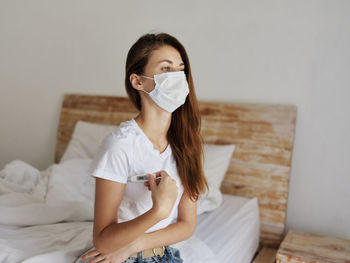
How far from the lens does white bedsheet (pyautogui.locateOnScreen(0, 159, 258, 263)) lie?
127cm

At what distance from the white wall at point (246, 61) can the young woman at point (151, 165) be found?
98cm

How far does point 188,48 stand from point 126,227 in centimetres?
160

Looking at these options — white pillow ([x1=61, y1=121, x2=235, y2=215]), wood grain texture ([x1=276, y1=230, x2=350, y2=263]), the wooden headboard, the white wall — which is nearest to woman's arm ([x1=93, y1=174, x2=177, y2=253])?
white pillow ([x1=61, y1=121, x2=235, y2=215])

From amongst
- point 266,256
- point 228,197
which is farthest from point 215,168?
point 266,256

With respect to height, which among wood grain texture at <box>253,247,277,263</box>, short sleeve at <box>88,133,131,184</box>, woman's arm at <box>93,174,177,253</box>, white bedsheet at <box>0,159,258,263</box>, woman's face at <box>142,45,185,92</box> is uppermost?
woman's face at <box>142,45,185,92</box>

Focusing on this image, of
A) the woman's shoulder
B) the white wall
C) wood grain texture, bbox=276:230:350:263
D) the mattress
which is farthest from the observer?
the white wall

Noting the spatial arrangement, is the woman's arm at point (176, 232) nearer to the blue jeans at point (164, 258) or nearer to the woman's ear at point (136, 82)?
the blue jeans at point (164, 258)

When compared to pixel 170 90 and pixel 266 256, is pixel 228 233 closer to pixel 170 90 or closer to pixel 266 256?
pixel 266 256

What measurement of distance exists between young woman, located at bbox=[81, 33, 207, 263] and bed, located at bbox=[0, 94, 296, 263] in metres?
0.27

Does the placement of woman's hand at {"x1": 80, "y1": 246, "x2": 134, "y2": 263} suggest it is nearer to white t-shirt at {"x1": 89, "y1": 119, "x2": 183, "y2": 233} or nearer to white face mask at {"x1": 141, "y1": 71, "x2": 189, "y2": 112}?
white t-shirt at {"x1": 89, "y1": 119, "x2": 183, "y2": 233}

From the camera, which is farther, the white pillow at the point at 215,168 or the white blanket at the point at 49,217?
the white pillow at the point at 215,168

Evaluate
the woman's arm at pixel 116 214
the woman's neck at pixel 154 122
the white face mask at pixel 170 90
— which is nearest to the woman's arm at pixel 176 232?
the woman's arm at pixel 116 214

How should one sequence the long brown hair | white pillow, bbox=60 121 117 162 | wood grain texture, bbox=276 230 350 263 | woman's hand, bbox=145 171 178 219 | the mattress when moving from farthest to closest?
white pillow, bbox=60 121 117 162, wood grain texture, bbox=276 230 350 263, the mattress, the long brown hair, woman's hand, bbox=145 171 178 219

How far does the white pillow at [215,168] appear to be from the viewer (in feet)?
6.17
